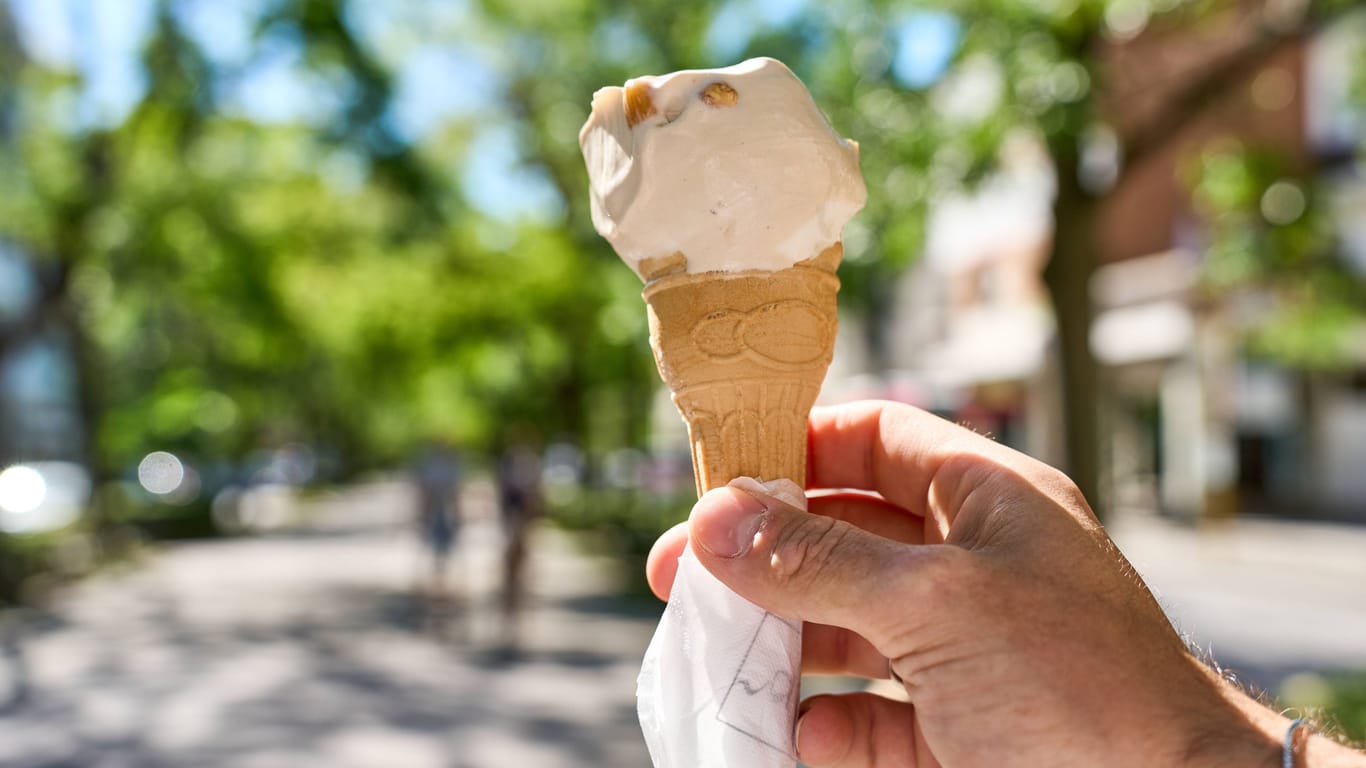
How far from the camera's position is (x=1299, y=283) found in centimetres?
1007

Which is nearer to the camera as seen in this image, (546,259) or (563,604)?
(563,604)

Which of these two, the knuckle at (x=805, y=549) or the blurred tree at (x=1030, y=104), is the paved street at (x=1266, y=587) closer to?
the blurred tree at (x=1030, y=104)

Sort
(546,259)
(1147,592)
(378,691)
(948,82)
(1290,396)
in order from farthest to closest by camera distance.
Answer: (1290,396) → (546,259) → (378,691) → (948,82) → (1147,592)

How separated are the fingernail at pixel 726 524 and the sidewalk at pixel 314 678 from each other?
576 cm

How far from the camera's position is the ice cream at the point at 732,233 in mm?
2025

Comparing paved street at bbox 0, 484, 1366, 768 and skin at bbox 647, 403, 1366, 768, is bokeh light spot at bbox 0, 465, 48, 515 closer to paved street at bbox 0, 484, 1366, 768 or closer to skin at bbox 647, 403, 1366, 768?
paved street at bbox 0, 484, 1366, 768

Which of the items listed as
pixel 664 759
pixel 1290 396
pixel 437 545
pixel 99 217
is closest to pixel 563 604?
pixel 437 545

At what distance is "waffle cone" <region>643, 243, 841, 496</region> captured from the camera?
2.12 metres

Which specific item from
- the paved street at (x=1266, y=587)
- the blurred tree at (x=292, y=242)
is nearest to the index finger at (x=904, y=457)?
the paved street at (x=1266, y=587)

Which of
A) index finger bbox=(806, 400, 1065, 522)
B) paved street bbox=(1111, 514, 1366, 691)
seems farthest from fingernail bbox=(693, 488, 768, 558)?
paved street bbox=(1111, 514, 1366, 691)

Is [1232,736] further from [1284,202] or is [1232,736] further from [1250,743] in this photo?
[1284,202]

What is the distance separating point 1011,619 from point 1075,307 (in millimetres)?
6131

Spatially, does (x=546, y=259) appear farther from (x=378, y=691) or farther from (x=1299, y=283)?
(x=1299, y=283)

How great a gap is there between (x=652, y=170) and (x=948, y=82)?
5901 mm
